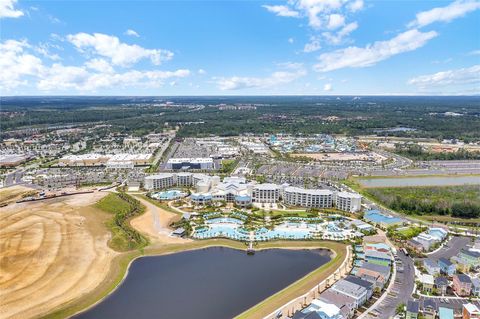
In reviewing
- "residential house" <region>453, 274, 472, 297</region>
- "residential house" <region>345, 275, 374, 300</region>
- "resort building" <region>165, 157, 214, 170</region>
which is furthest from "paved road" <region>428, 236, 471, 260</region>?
"resort building" <region>165, 157, 214, 170</region>

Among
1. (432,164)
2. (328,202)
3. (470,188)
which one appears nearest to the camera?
(328,202)

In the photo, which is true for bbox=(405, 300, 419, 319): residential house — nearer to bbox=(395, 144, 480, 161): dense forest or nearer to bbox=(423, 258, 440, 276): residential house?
bbox=(423, 258, 440, 276): residential house

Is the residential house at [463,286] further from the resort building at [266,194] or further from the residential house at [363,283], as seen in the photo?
the resort building at [266,194]

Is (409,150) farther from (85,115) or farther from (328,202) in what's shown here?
(85,115)

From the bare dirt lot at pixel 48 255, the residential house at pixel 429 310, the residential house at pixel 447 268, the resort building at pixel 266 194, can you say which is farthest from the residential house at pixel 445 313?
the resort building at pixel 266 194

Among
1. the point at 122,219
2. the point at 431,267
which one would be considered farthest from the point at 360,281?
the point at 122,219

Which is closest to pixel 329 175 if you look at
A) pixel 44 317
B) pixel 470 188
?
pixel 470 188

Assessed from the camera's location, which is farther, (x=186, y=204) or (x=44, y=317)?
(x=186, y=204)
